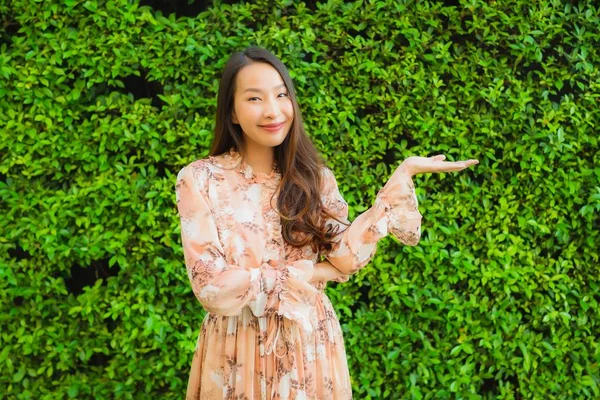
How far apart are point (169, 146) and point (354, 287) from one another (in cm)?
106

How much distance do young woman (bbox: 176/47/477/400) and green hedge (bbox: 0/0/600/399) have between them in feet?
3.56

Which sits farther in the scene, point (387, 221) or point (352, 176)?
point (352, 176)

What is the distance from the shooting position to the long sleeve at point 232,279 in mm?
2061

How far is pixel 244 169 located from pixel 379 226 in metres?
0.45

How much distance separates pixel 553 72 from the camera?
349cm

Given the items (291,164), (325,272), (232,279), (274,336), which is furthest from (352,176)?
(232,279)

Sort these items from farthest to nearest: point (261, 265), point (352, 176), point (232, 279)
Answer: point (352, 176)
point (261, 265)
point (232, 279)

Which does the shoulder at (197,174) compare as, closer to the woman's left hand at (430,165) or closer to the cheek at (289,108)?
the cheek at (289,108)

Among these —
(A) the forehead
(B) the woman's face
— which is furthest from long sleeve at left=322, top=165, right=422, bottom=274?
(A) the forehead

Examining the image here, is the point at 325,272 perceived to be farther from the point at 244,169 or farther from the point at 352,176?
the point at 352,176

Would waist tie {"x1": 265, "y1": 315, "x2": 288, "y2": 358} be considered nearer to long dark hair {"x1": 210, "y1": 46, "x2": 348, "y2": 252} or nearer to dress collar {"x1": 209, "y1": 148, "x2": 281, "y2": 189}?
long dark hair {"x1": 210, "y1": 46, "x2": 348, "y2": 252}

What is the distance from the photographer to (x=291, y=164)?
2.33 meters

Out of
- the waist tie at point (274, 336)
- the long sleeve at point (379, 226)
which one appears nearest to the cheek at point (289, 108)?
the long sleeve at point (379, 226)

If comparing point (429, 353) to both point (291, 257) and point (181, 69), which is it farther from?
point (181, 69)
